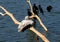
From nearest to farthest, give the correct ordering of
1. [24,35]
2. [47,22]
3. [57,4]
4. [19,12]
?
[24,35] < [47,22] < [19,12] < [57,4]

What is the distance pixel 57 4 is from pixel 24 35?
13.3 meters

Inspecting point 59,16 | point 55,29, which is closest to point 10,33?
point 55,29

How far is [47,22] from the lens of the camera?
23094 mm

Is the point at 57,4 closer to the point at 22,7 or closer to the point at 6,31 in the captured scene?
the point at 22,7

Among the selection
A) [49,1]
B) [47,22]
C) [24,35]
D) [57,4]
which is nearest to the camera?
[24,35]

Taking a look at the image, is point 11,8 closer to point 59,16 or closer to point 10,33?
point 59,16

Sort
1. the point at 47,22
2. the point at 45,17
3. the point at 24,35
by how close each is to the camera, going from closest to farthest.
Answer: the point at 24,35 → the point at 47,22 → the point at 45,17

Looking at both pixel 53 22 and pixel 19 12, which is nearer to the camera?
pixel 53 22

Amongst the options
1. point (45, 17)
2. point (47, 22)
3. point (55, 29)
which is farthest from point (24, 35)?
point (45, 17)

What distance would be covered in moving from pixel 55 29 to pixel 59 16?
5.20m

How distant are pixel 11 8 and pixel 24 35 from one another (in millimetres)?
10480

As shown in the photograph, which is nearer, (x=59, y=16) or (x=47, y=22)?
(x=47, y=22)

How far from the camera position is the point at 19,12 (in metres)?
27.5

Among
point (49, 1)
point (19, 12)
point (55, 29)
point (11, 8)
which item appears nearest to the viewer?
point (55, 29)
